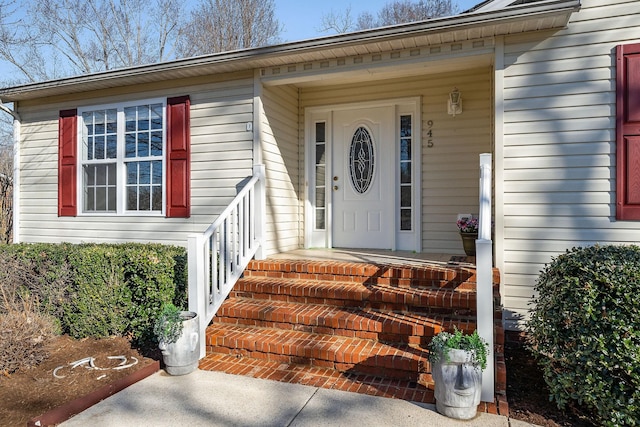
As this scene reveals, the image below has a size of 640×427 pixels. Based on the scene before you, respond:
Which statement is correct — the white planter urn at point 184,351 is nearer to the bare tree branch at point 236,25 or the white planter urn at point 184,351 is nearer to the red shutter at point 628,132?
the red shutter at point 628,132

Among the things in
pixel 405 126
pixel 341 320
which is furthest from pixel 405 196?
pixel 341 320

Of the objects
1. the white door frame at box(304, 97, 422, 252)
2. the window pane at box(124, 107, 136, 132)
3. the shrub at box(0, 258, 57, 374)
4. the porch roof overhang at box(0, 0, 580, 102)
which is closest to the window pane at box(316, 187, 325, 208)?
the white door frame at box(304, 97, 422, 252)

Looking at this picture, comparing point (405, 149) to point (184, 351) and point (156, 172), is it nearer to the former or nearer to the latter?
point (156, 172)

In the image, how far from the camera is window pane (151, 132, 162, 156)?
5.53m

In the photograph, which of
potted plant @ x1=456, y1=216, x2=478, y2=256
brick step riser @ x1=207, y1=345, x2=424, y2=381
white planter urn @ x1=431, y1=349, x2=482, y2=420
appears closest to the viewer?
white planter urn @ x1=431, y1=349, x2=482, y2=420

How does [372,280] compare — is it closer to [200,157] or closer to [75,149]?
[200,157]

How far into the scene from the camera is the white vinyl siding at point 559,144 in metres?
3.73

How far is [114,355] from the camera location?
3613 mm

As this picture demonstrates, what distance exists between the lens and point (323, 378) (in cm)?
311

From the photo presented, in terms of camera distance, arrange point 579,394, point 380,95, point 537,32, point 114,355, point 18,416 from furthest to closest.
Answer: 1. point 380,95
2. point 537,32
3. point 114,355
4. point 18,416
5. point 579,394

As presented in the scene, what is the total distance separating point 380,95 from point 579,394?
4035mm

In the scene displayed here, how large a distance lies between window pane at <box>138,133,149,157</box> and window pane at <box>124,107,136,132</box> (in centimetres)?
17

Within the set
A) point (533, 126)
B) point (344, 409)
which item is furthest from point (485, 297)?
point (533, 126)

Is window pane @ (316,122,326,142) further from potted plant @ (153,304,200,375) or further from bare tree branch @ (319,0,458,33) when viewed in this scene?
bare tree branch @ (319,0,458,33)
